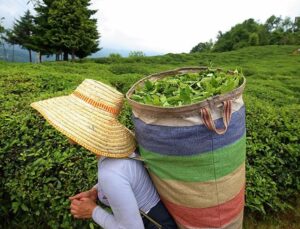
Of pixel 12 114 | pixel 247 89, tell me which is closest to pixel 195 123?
pixel 12 114

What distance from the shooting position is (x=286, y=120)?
421cm

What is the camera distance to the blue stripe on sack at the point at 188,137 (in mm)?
1631

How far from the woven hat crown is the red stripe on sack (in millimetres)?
567

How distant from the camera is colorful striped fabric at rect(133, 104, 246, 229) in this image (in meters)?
1.66

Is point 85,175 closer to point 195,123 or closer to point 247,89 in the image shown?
point 195,123

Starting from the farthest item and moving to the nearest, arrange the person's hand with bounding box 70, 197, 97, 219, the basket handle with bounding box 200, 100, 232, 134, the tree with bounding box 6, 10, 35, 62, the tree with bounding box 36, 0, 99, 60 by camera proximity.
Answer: the tree with bounding box 6, 10, 35, 62 → the tree with bounding box 36, 0, 99, 60 → the person's hand with bounding box 70, 197, 97, 219 → the basket handle with bounding box 200, 100, 232, 134

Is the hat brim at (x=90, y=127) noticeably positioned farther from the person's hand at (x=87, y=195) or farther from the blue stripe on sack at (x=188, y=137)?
the person's hand at (x=87, y=195)

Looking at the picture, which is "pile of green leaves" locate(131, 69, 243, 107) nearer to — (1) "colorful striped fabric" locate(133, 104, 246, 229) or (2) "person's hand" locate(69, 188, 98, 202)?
(1) "colorful striped fabric" locate(133, 104, 246, 229)

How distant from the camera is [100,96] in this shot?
1.92 m

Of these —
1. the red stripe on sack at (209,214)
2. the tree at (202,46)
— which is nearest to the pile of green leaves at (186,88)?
the red stripe on sack at (209,214)

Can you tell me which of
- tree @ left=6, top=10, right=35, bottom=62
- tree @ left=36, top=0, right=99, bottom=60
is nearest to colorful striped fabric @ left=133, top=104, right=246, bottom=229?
tree @ left=36, top=0, right=99, bottom=60

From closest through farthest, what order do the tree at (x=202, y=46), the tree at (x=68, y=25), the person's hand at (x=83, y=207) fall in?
the person's hand at (x=83, y=207) < the tree at (x=68, y=25) < the tree at (x=202, y=46)

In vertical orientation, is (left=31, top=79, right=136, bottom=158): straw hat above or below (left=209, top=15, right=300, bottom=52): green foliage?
below

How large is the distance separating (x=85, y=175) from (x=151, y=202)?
3.71 ft
